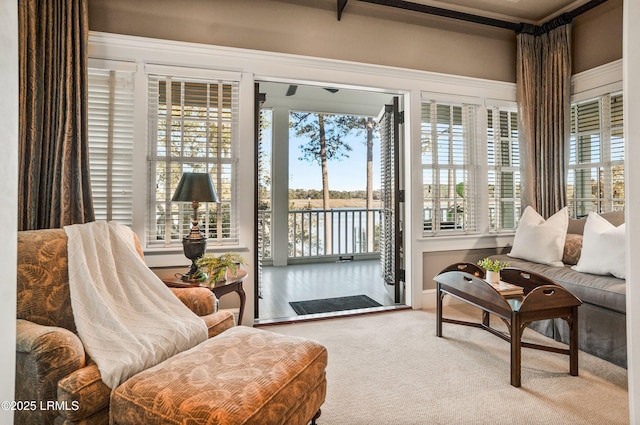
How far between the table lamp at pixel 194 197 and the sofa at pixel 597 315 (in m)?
2.77

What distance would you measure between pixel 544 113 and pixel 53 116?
14.8 ft

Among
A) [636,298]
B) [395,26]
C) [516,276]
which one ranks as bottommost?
[516,276]

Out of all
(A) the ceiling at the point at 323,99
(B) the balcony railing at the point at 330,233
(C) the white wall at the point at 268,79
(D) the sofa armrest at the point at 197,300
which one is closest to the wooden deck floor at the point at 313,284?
(B) the balcony railing at the point at 330,233

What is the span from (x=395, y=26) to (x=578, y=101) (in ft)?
6.87

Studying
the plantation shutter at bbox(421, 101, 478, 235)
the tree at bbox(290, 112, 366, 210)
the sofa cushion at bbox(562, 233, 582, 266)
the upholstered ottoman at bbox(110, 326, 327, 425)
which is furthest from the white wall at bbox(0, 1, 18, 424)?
the tree at bbox(290, 112, 366, 210)

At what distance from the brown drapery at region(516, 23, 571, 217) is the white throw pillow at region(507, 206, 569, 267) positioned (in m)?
0.48

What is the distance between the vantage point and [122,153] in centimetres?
286

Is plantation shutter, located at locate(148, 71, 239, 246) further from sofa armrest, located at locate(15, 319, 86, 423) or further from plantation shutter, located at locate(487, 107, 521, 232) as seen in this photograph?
plantation shutter, located at locate(487, 107, 521, 232)

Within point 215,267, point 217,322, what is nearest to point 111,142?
point 215,267

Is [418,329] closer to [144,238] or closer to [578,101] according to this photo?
[144,238]

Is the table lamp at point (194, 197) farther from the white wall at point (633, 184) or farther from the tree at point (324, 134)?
the tree at point (324, 134)

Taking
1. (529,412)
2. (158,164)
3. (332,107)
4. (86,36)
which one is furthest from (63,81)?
(332,107)

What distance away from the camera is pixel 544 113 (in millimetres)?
3865

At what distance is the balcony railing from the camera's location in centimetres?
642
